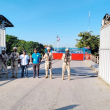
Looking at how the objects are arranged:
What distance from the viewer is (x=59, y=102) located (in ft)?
15.8

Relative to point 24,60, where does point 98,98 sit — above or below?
below

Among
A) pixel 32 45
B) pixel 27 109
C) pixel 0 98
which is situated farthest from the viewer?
pixel 32 45

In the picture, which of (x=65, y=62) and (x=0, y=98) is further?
(x=65, y=62)

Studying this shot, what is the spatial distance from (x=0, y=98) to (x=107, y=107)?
338cm

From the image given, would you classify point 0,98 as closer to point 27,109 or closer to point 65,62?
point 27,109

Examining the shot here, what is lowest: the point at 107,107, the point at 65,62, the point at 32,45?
the point at 107,107

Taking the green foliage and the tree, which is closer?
the green foliage

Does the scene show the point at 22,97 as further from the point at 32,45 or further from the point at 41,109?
the point at 32,45

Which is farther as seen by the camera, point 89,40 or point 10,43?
point 10,43

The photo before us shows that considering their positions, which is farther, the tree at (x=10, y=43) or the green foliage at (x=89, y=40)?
the tree at (x=10, y=43)

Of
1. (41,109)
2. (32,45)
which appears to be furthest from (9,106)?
(32,45)

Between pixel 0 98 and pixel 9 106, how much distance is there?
0.88 m

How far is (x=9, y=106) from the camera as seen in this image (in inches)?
174

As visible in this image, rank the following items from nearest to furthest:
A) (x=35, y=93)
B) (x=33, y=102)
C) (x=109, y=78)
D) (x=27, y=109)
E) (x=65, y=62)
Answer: (x=27, y=109) → (x=33, y=102) → (x=35, y=93) → (x=109, y=78) → (x=65, y=62)
